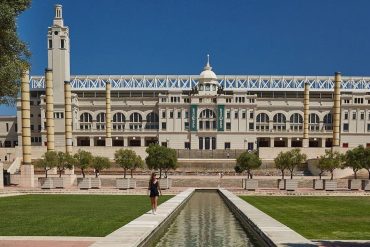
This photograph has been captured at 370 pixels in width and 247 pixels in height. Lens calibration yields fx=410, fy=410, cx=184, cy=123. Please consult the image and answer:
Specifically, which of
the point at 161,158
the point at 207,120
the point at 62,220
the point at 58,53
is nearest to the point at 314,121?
the point at 207,120

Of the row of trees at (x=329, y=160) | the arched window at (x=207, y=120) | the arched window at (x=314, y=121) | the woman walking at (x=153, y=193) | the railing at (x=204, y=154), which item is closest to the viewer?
the woman walking at (x=153, y=193)

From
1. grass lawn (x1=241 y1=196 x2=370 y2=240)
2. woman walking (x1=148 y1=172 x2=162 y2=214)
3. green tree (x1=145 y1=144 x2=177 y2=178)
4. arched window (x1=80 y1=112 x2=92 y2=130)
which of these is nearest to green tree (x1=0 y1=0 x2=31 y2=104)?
woman walking (x1=148 y1=172 x2=162 y2=214)

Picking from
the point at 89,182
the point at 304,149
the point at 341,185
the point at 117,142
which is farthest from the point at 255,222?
the point at 117,142

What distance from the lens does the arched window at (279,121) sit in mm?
100938

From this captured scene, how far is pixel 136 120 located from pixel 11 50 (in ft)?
292

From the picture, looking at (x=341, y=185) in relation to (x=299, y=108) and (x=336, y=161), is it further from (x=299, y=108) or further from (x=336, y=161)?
(x=299, y=108)

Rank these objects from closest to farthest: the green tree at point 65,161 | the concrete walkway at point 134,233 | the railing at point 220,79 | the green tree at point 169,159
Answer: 1. the concrete walkway at point 134,233
2. the green tree at point 65,161
3. the green tree at point 169,159
4. the railing at point 220,79

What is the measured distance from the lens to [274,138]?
96.2 metres

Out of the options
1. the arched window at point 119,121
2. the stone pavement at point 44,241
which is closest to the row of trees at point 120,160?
the stone pavement at point 44,241

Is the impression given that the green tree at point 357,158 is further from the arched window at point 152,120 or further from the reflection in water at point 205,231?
the arched window at point 152,120

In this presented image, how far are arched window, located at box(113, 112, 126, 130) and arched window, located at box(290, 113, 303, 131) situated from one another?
41.6m

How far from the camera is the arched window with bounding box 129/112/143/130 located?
101750 mm

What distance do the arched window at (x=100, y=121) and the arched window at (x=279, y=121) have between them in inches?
1679

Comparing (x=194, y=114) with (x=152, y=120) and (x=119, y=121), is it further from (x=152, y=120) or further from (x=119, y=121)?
(x=119, y=121)
